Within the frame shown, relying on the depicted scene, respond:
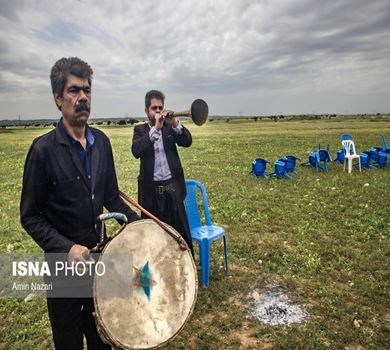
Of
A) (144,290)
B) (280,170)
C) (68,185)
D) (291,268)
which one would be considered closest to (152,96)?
(68,185)

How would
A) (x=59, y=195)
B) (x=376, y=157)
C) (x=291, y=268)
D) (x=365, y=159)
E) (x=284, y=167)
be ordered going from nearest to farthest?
(x=59, y=195)
(x=291, y=268)
(x=284, y=167)
(x=365, y=159)
(x=376, y=157)

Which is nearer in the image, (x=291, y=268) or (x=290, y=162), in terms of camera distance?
(x=291, y=268)

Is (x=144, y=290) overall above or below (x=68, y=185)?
below

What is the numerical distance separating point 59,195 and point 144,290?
3.23 ft

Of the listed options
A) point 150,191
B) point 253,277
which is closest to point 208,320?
point 253,277

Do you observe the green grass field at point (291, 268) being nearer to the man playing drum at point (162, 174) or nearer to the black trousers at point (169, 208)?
the black trousers at point (169, 208)

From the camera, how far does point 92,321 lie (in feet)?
9.83

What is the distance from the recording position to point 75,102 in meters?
2.64

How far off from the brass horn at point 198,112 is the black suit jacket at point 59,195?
1.85 m

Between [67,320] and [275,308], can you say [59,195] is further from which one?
[275,308]

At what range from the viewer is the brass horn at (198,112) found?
449 cm

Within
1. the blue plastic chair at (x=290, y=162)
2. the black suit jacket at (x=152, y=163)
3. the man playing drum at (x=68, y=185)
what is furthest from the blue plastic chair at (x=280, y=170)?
the man playing drum at (x=68, y=185)

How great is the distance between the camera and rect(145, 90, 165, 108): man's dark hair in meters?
4.96

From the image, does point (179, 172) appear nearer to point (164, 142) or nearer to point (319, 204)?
point (164, 142)
